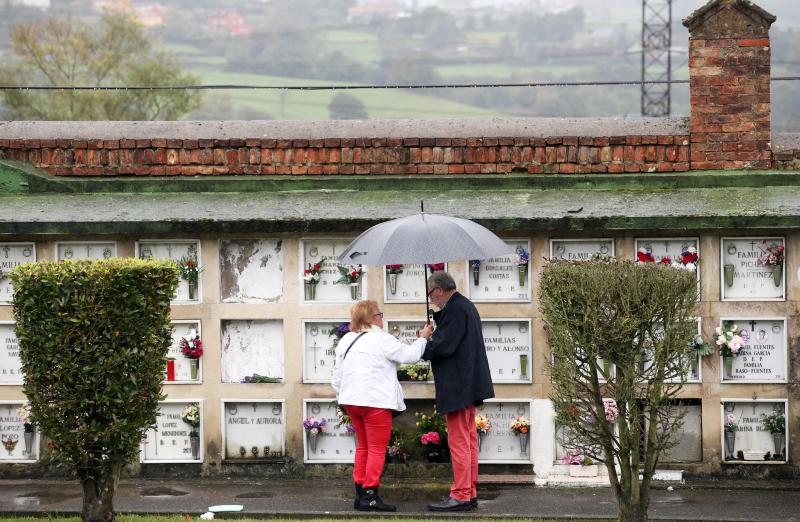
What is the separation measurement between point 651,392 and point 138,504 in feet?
12.5

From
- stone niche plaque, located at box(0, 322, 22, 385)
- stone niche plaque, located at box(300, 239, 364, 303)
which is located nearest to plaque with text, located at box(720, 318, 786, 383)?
stone niche plaque, located at box(300, 239, 364, 303)

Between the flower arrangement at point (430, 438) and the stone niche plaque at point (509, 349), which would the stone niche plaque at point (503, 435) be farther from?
the flower arrangement at point (430, 438)

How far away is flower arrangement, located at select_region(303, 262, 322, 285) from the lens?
10391mm

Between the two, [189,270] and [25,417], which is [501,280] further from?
[25,417]

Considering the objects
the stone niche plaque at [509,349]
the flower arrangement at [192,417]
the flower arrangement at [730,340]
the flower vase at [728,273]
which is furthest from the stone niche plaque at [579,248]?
the flower arrangement at [192,417]

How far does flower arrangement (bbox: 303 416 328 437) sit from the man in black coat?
1448 millimetres

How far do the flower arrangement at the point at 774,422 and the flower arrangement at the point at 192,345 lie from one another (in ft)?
14.5

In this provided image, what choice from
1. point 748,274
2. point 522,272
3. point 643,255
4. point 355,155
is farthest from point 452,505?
point 355,155

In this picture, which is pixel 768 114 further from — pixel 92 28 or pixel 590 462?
pixel 92 28

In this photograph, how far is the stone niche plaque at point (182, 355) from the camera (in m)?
10.5

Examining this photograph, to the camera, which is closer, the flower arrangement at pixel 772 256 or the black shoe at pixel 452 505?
the black shoe at pixel 452 505

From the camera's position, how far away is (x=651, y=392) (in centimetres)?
801

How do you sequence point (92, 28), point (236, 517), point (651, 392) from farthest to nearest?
1. point (92, 28)
2. point (236, 517)
3. point (651, 392)

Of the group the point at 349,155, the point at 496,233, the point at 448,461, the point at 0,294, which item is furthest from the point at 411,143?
the point at 0,294
